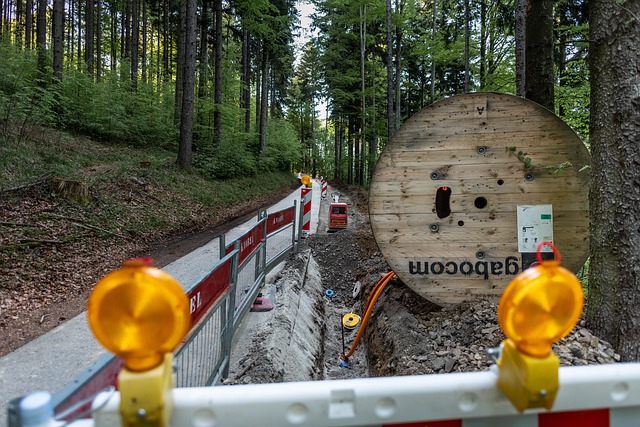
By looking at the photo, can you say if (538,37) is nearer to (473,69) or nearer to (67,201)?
(67,201)

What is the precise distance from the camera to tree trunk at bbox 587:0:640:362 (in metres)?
3.52

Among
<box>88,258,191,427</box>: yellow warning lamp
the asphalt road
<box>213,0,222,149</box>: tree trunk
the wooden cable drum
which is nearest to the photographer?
<box>88,258,191,427</box>: yellow warning lamp

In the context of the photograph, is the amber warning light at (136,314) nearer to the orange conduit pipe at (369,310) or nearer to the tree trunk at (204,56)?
the orange conduit pipe at (369,310)

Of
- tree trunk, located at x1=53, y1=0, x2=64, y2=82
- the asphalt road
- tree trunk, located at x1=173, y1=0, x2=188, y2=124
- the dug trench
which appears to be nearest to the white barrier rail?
the dug trench

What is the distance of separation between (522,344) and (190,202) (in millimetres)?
13277

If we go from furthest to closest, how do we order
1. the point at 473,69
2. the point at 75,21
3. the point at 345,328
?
the point at 75,21
the point at 473,69
the point at 345,328

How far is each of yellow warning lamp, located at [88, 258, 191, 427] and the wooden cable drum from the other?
4284 millimetres

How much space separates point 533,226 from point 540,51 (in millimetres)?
3086

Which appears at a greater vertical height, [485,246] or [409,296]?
[485,246]

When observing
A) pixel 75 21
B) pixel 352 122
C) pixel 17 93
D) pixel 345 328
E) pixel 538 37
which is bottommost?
pixel 345 328

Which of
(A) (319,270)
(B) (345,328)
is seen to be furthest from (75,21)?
(B) (345,328)

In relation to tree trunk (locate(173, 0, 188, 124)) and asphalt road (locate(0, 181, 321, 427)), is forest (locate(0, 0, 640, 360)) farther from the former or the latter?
asphalt road (locate(0, 181, 321, 427))

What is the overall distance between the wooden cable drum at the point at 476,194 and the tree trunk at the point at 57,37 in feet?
50.2

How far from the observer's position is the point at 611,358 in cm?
340
